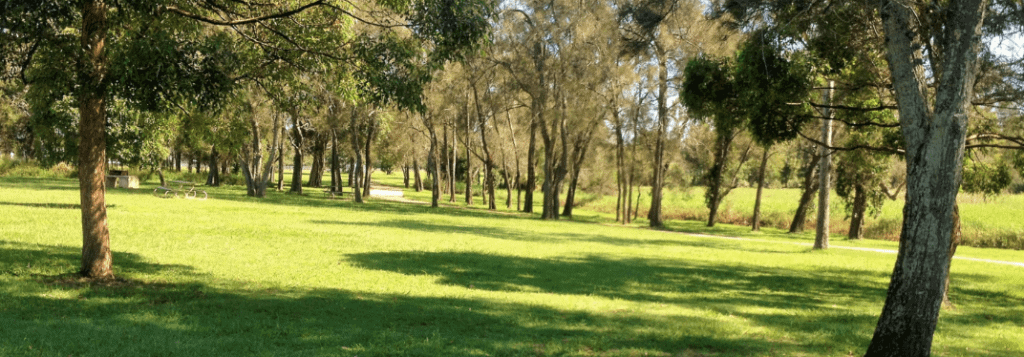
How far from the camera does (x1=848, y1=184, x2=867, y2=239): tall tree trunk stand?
3272cm

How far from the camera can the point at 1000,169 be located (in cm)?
1688

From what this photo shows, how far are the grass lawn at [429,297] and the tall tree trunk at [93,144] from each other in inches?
19.2

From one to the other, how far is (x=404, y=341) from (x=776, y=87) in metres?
8.13

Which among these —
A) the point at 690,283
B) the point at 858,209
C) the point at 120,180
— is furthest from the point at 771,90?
the point at 120,180

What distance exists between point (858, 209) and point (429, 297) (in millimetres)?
29483

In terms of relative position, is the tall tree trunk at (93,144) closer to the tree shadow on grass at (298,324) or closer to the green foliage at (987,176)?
the tree shadow on grass at (298,324)

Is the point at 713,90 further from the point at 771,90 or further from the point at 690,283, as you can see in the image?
the point at 690,283

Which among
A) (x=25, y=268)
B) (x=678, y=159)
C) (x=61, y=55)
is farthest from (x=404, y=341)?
(x=678, y=159)

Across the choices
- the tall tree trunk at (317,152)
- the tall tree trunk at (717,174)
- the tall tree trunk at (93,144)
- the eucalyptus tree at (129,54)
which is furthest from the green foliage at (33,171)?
the eucalyptus tree at (129,54)

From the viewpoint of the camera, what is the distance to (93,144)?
9883 millimetres

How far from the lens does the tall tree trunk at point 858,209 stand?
3272 cm

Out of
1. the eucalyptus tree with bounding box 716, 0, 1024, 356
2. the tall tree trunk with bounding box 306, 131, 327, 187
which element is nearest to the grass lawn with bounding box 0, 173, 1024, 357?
the eucalyptus tree with bounding box 716, 0, 1024, 356

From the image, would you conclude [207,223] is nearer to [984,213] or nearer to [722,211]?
[722,211]

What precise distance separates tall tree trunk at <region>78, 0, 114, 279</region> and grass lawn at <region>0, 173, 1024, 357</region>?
0.49 metres
